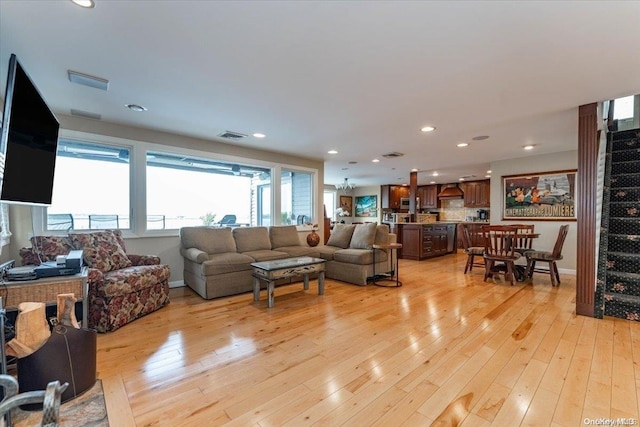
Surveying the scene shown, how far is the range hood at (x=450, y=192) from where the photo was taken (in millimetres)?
9805

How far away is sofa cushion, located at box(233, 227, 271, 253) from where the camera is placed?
4.59 metres

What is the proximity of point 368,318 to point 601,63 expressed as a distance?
296cm

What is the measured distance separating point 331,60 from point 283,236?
344 centimetres

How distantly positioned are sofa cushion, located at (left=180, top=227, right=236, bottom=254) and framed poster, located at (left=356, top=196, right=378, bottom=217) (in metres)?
7.49

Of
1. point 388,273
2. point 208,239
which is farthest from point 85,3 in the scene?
point 388,273

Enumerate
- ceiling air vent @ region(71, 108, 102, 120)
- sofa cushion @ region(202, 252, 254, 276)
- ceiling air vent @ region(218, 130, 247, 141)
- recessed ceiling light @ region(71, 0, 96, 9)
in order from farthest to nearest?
ceiling air vent @ region(218, 130, 247, 141), sofa cushion @ region(202, 252, 254, 276), ceiling air vent @ region(71, 108, 102, 120), recessed ceiling light @ region(71, 0, 96, 9)

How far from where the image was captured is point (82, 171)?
3.66 meters

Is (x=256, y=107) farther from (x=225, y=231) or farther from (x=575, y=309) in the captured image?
(x=575, y=309)

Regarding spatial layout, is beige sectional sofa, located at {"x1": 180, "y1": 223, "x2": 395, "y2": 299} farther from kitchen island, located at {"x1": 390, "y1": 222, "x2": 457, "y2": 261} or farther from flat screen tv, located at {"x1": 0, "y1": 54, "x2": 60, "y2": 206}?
kitchen island, located at {"x1": 390, "y1": 222, "x2": 457, "y2": 261}

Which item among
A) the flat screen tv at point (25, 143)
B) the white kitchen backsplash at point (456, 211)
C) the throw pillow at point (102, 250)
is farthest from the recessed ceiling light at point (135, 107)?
the white kitchen backsplash at point (456, 211)

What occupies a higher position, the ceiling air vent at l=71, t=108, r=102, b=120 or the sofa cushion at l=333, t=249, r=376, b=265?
the ceiling air vent at l=71, t=108, r=102, b=120

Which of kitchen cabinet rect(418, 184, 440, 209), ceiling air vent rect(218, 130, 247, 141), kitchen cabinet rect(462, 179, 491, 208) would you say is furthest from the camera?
kitchen cabinet rect(418, 184, 440, 209)

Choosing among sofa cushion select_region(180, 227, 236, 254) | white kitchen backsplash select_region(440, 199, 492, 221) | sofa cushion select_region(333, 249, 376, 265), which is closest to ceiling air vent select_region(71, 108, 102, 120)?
sofa cushion select_region(180, 227, 236, 254)

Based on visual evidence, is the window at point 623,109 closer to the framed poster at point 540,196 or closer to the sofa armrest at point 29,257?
the framed poster at point 540,196
